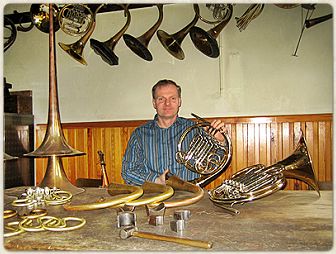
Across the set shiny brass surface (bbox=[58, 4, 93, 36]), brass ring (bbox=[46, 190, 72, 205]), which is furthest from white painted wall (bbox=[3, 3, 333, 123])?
brass ring (bbox=[46, 190, 72, 205])

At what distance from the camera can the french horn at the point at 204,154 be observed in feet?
4.47

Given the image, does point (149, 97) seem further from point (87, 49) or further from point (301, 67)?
Result: point (301, 67)

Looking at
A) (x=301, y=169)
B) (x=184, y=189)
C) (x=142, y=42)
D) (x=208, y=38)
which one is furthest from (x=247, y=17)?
(x=184, y=189)

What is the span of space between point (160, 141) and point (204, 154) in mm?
490

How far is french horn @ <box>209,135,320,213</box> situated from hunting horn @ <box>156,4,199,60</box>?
1312mm

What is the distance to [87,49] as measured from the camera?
2.62m

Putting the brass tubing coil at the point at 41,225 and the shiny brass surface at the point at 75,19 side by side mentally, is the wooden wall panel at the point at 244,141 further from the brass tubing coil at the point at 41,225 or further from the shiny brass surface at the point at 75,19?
the brass tubing coil at the point at 41,225

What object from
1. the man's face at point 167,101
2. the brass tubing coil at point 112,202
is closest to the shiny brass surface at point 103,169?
the man's face at point 167,101

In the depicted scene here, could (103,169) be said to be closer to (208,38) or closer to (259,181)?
(208,38)

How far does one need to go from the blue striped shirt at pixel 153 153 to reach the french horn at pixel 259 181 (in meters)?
0.64

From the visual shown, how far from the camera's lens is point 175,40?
2.36m

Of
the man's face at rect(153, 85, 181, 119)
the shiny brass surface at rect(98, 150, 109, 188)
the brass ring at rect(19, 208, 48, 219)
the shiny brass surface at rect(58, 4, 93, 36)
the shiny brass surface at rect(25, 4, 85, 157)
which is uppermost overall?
the shiny brass surface at rect(58, 4, 93, 36)

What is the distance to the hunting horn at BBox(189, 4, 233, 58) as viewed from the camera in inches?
86.9

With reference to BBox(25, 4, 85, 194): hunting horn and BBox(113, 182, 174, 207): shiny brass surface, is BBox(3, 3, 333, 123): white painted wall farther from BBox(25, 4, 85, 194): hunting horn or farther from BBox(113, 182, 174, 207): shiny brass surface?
BBox(113, 182, 174, 207): shiny brass surface
